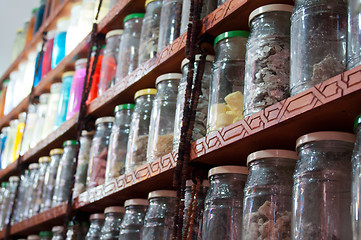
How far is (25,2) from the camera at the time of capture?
A: 10.4ft

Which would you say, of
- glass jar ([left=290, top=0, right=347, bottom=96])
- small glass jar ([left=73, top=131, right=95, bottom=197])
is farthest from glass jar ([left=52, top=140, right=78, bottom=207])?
glass jar ([left=290, top=0, right=347, bottom=96])

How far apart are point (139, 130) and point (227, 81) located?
0.35 meters

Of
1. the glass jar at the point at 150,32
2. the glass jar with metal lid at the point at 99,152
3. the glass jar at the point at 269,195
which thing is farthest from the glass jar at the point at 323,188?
the glass jar with metal lid at the point at 99,152

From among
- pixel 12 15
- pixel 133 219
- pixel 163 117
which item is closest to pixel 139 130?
pixel 163 117

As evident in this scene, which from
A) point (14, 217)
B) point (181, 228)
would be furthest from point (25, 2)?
point (181, 228)

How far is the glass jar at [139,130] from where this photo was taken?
1.28 meters

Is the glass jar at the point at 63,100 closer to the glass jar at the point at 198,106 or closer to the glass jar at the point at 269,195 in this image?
the glass jar at the point at 198,106

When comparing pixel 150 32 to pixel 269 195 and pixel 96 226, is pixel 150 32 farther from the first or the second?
pixel 269 195

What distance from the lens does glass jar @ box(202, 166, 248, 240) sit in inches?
37.2

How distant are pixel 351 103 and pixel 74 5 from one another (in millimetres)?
1570

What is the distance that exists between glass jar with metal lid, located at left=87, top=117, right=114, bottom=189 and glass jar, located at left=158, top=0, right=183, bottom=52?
0.34 meters

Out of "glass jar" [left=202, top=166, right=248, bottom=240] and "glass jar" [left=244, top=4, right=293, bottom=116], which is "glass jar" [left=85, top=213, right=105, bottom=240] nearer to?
"glass jar" [left=202, top=166, right=248, bottom=240]

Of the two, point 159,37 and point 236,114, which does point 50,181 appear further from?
point 236,114

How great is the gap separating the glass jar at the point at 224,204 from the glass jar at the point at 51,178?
88cm
